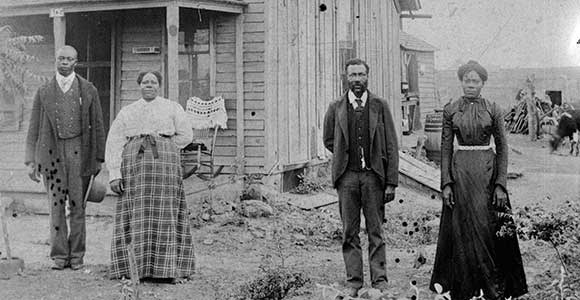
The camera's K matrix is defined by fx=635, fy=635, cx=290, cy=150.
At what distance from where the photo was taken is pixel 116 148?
5602 mm

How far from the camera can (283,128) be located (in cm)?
1050

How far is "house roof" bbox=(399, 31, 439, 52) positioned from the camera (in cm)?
2583

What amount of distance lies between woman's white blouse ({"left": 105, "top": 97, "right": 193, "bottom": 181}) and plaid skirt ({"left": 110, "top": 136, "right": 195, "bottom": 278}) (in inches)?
2.6

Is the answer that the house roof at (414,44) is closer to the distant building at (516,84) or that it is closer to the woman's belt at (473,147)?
the distant building at (516,84)

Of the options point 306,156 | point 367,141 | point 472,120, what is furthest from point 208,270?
point 306,156

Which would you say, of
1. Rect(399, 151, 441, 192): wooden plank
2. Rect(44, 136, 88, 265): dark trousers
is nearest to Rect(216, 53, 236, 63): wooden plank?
Rect(399, 151, 441, 192): wooden plank

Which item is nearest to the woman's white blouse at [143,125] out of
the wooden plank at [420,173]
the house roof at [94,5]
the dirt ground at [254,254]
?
the dirt ground at [254,254]

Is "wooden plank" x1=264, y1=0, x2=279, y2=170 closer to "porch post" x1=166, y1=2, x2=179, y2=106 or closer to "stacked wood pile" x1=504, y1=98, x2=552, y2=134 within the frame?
"porch post" x1=166, y1=2, x2=179, y2=106

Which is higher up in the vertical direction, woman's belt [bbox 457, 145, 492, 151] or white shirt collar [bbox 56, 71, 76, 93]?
white shirt collar [bbox 56, 71, 76, 93]

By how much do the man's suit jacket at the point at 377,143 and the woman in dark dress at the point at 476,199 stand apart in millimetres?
471

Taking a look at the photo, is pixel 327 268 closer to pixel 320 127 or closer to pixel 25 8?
pixel 320 127

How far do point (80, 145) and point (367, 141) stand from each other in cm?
277

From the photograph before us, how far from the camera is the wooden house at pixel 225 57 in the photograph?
32.7 feet

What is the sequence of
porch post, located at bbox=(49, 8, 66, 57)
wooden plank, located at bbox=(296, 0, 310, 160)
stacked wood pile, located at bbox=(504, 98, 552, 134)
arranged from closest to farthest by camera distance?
porch post, located at bbox=(49, 8, 66, 57) < wooden plank, located at bbox=(296, 0, 310, 160) < stacked wood pile, located at bbox=(504, 98, 552, 134)
